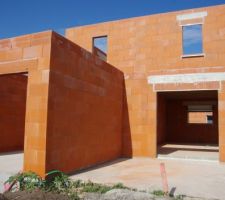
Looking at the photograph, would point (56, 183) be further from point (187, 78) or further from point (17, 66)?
point (187, 78)

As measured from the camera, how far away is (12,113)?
39.5 ft

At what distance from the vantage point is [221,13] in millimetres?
10930

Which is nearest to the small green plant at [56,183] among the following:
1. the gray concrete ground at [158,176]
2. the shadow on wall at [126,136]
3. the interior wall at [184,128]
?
the gray concrete ground at [158,176]

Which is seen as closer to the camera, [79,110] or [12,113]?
[79,110]

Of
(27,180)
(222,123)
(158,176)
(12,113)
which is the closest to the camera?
(27,180)

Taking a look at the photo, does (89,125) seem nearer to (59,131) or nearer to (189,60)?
(59,131)

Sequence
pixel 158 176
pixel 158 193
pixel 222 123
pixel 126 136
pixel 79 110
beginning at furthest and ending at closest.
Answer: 1. pixel 126 136
2. pixel 222 123
3. pixel 79 110
4. pixel 158 176
5. pixel 158 193

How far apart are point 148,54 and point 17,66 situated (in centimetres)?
631

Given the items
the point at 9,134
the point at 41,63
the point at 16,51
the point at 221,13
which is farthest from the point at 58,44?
the point at 221,13

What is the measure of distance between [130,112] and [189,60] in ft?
11.0

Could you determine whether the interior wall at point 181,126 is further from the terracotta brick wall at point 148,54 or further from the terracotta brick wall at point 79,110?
the terracotta brick wall at point 79,110

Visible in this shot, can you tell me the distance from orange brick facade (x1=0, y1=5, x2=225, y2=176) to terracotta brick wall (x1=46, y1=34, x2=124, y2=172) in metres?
0.02

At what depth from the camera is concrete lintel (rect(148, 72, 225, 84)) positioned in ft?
34.8

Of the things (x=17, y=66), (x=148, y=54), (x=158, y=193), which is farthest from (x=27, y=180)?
(x=148, y=54)
